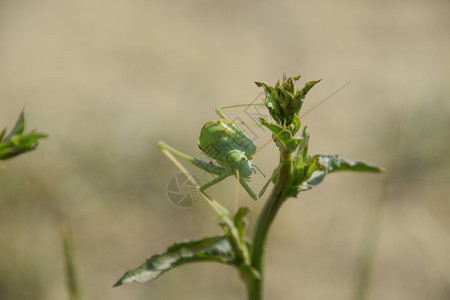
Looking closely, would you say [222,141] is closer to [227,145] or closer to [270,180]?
[227,145]

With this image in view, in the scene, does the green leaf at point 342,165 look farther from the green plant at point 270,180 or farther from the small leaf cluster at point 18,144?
the small leaf cluster at point 18,144

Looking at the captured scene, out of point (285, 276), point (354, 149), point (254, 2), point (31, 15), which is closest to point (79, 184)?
point (285, 276)

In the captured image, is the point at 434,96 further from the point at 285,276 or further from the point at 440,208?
the point at 285,276

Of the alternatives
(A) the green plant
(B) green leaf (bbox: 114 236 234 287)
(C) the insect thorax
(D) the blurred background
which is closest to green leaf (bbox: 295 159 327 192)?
(A) the green plant

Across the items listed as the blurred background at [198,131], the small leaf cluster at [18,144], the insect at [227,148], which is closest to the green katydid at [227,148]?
the insect at [227,148]

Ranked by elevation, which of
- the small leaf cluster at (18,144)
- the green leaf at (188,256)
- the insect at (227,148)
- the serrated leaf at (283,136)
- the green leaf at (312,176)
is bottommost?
the green leaf at (188,256)

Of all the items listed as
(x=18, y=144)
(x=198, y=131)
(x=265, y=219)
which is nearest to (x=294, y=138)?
(x=265, y=219)

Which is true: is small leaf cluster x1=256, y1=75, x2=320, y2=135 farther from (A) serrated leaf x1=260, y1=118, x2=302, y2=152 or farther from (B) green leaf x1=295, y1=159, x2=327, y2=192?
(B) green leaf x1=295, y1=159, x2=327, y2=192
